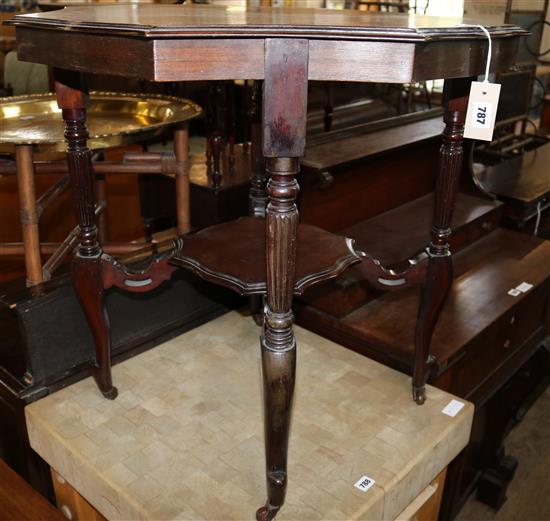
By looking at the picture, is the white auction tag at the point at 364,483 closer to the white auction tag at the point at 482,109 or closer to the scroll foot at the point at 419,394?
the scroll foot at the point at 419,394

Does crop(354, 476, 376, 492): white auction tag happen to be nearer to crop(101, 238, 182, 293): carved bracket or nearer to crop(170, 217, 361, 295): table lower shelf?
crop(170, 217, 361, 295): table lower shelf

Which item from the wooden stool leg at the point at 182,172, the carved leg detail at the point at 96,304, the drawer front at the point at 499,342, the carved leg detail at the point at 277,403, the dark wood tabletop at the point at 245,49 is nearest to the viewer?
the dark wood tabletop at the point at 245,49

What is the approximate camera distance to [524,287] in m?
1.85

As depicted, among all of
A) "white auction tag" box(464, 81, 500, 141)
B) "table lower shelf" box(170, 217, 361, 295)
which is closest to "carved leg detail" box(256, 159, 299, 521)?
"table lower shelf" box(170, 217, 361, 295)

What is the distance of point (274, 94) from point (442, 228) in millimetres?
528

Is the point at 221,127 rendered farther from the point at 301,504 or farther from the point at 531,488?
the point at 531,488

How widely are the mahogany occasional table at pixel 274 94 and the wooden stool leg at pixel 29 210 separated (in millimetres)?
138

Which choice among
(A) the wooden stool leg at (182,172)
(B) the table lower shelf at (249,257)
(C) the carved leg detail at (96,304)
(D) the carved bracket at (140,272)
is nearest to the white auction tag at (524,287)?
(B) the table lower shelf at (249,257)

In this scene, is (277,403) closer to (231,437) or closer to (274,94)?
(231,437)

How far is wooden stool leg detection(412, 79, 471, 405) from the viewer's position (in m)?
1.16

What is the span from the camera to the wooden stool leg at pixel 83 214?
3.76 feet

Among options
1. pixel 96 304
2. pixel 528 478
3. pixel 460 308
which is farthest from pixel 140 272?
pixel 528 478

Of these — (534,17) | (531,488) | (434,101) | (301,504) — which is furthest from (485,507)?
(534,17)

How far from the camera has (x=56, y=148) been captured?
1276mm
